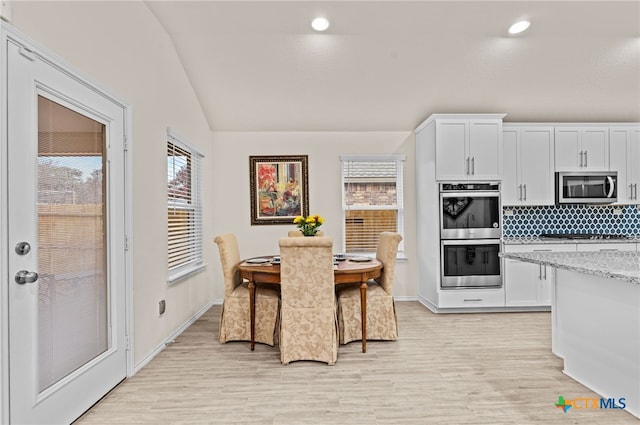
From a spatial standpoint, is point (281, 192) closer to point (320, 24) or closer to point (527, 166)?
point (320, 24)

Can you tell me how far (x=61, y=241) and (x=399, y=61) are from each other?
354 cm

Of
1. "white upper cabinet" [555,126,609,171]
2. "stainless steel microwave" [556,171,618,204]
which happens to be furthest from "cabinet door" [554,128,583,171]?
"stainless steel microwave" [556,171,618,204]

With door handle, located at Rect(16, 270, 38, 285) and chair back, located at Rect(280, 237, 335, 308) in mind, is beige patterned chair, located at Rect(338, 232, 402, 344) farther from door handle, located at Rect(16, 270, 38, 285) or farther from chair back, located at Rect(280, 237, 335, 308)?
door handle, located at Rect(16, 270, 38, 285)

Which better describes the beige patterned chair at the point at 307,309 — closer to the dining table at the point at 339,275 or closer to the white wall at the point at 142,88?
the dining table at the point at 339,275

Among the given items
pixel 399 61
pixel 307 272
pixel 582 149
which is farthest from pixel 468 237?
pixel 307 272

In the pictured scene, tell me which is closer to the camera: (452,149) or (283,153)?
(452,149)

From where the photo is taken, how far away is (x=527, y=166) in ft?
15.5

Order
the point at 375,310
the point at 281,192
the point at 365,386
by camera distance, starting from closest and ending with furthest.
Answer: the point at 365,386 < the point at 375,310 < the point at 281,192

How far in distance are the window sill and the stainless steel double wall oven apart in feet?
9.62

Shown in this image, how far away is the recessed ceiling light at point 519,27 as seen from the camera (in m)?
3.57

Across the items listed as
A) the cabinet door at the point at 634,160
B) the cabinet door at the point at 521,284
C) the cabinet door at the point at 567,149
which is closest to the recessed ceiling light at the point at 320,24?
the cabinet door at the point at 567,149

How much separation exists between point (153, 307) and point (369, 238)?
2988mm

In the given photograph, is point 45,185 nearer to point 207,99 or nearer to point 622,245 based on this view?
point 207,99

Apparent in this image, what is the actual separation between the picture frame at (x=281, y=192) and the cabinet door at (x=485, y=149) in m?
2.15
